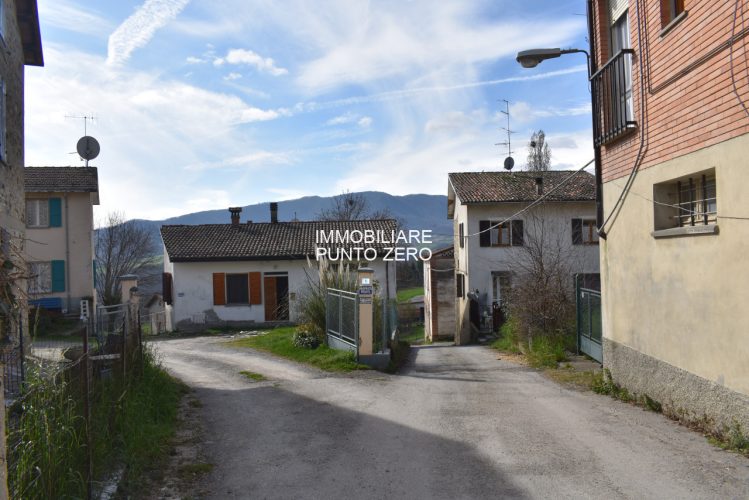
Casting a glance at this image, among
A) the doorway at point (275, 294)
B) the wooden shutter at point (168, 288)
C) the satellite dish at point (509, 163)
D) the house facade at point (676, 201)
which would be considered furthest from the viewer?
the satellite dish at point (509, 163)

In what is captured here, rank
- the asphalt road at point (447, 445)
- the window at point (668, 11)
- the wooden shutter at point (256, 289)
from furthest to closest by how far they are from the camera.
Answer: the wooden shutter at point (256, 289)
the window at point (668, 11)
the asphalt road at point (447, 445)

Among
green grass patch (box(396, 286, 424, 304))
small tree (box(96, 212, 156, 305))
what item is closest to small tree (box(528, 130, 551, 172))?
green grass patch (box(396, 286, 424, 304))

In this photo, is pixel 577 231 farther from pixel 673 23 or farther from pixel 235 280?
pixel 673 23

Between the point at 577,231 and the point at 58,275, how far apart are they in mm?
22310

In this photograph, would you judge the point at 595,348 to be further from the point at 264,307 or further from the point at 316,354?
the point at 264,307

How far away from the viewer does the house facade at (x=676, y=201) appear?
6.38 m

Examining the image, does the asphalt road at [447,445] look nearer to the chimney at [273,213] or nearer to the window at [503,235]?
the window at [503,235]

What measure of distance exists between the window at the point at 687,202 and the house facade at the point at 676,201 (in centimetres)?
2

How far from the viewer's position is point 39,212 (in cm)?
2738

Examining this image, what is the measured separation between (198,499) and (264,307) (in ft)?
75.7

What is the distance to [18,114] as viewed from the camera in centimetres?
1322

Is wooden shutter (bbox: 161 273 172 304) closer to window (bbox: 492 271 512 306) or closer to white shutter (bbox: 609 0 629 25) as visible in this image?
window (bbox: 492 271 512 306)

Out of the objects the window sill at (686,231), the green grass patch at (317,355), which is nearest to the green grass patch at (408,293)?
the green grass patch at (317,355)

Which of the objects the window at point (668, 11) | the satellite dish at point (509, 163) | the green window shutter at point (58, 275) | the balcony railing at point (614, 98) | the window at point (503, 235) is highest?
→ the satellite dish at point (509, 163)
